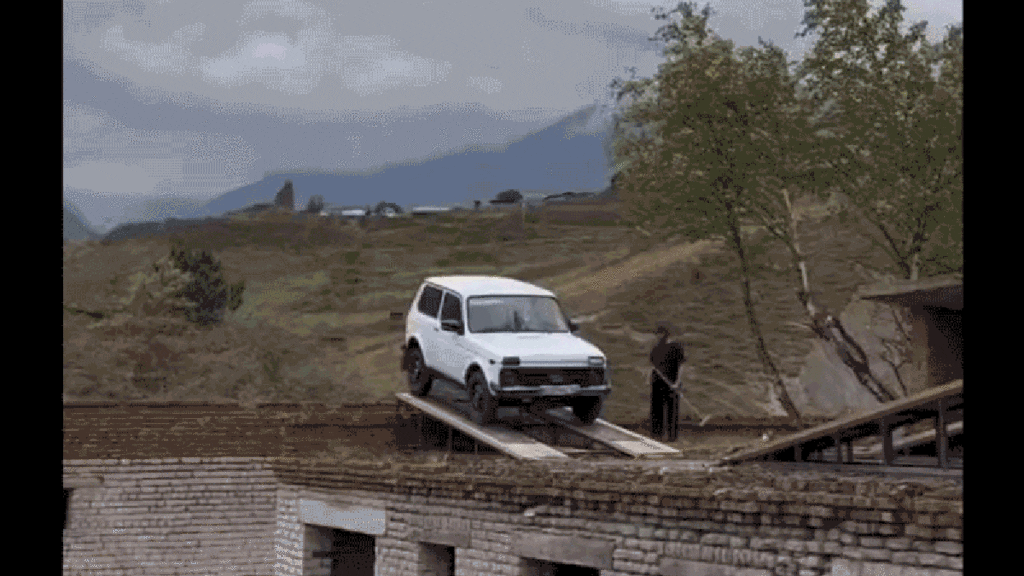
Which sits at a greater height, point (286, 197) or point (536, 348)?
point (286, 197)

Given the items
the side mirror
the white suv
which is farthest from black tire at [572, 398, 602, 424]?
the side mirror

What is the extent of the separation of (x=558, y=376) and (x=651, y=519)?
6.42 m

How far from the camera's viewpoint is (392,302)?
174ft

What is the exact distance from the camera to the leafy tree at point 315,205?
65750 millimetres

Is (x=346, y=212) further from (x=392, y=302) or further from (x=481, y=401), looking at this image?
(x=481, y=401)

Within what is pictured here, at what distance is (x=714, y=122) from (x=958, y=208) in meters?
5.59

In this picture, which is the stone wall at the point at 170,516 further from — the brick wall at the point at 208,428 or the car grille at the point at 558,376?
the car grille at the point at 558,376

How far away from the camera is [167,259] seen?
46.0m

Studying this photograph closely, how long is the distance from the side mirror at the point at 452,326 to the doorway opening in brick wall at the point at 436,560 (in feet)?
14.3

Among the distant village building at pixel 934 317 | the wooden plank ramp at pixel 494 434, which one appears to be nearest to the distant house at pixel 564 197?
the wooden plank ramp at pixel 494 434

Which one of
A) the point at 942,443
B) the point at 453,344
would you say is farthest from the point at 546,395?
the point at 942,443

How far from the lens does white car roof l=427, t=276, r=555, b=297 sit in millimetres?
17859
